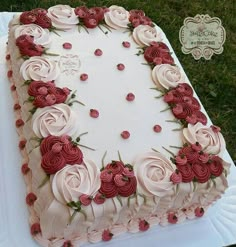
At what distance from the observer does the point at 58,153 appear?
202cm

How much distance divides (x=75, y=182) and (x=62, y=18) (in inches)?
41.0

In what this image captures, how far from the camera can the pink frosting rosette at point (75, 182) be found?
1928mm

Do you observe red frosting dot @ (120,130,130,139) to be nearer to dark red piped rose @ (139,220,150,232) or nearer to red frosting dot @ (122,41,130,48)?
dark red piped rose @ (139,220,150,232)

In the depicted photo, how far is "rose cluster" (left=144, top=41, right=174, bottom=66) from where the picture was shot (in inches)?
101

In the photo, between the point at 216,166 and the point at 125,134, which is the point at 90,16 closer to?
the point at 125,134

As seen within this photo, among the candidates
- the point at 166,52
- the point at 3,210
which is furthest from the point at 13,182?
the point at 166,52

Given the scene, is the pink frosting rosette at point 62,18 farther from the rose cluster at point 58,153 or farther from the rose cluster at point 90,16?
the rose cluster at point 58,153

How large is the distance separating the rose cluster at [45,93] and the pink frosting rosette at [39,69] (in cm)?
5

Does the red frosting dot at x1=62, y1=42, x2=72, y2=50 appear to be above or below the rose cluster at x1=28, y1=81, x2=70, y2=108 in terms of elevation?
above

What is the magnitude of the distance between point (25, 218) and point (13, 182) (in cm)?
19

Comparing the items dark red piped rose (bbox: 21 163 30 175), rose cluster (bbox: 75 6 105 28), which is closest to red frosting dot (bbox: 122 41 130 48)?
rose cluster (bbox: 75 6 105 28)

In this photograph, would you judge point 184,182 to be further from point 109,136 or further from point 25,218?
point 25,218

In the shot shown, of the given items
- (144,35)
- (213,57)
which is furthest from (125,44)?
(213,57)

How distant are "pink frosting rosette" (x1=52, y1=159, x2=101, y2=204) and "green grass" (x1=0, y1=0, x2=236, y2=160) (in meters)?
1.36
